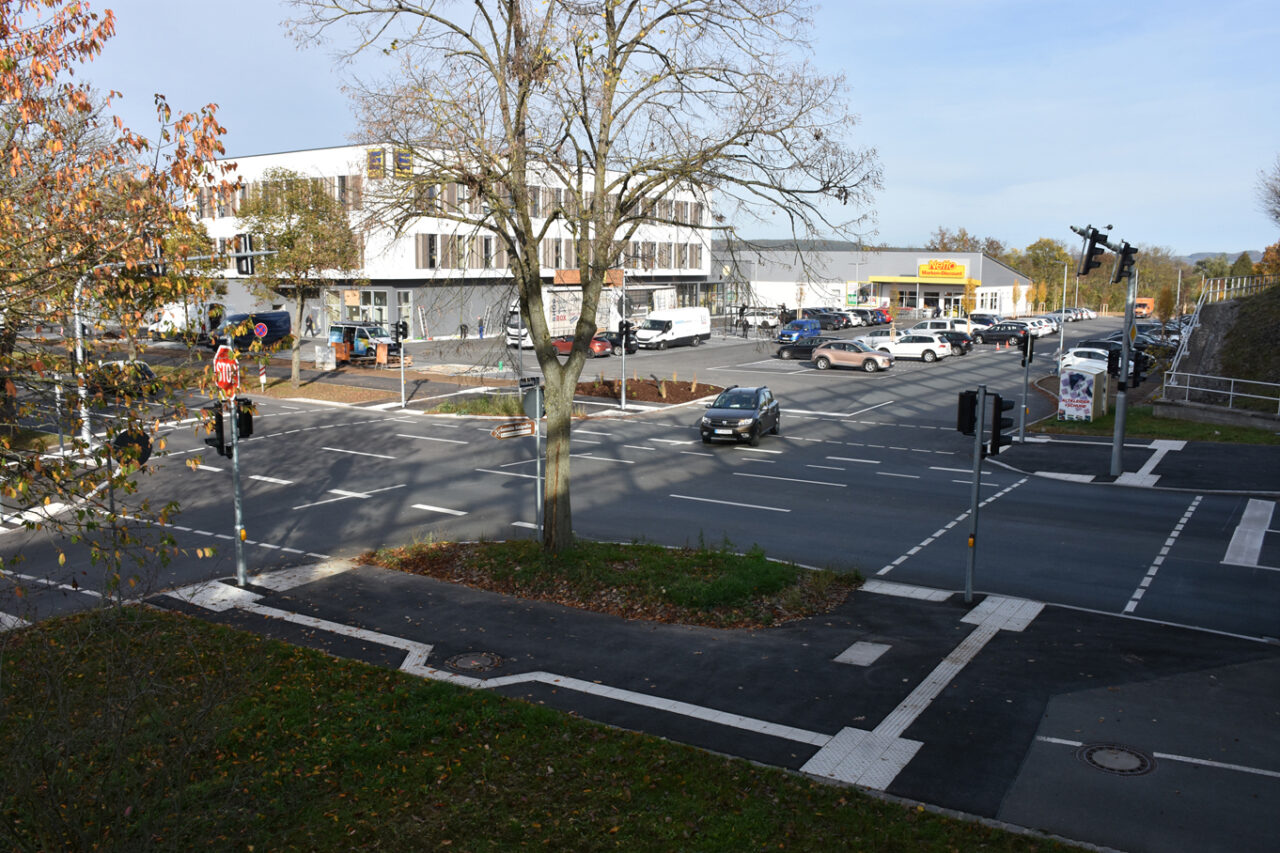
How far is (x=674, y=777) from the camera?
8.23 metres

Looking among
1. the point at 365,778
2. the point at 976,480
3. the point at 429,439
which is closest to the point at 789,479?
the point at 976,480

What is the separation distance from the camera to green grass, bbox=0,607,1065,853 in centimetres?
548

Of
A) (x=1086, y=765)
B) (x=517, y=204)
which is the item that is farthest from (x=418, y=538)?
(x=1086, y=765)

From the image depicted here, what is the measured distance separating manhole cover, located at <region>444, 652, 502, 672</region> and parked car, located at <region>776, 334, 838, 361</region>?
142 ft

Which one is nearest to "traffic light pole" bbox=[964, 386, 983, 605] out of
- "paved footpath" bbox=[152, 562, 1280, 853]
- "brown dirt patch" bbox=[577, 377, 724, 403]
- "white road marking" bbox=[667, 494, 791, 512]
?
"paved footpath" bbox=[152, 562, 1280, 853]

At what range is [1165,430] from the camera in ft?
96.3

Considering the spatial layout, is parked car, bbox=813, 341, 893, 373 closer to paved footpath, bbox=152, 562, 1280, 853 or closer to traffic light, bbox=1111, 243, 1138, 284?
traffic light, bbox=1111, 243, 1138, 284

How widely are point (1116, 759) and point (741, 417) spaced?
18.8m

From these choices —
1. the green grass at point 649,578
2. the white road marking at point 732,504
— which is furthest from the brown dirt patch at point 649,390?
the green grass at point 649,578

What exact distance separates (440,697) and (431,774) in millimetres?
1666

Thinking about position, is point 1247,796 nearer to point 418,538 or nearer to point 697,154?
point 697,154

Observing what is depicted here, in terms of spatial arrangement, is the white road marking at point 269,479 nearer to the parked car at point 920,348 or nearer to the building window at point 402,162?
the building window at point 402,162

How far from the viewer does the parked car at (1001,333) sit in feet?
217

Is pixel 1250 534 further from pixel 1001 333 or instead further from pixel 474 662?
pixel 1001 333
